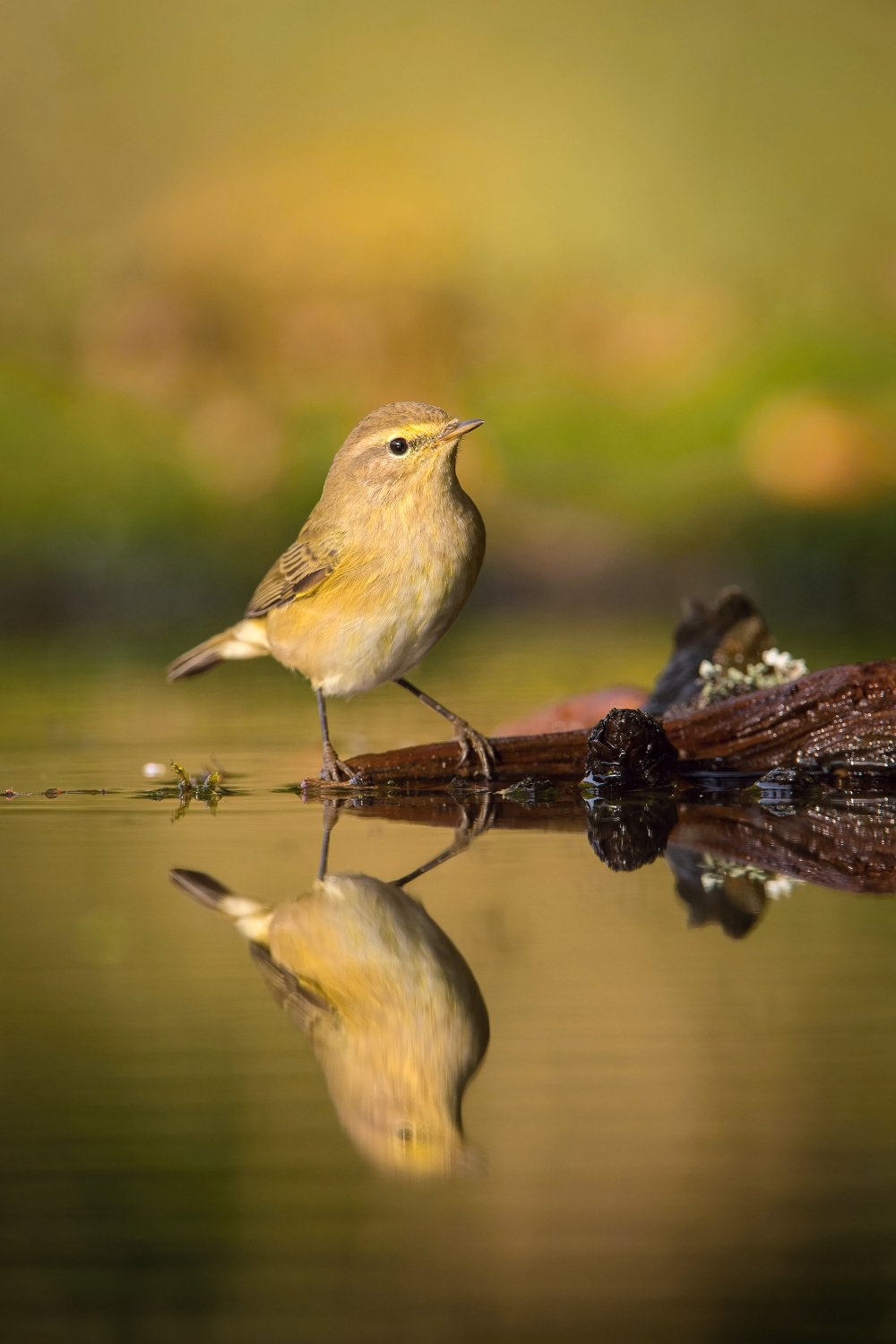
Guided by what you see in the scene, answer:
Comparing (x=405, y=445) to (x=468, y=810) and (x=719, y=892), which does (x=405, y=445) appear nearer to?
(x=468, y=810)

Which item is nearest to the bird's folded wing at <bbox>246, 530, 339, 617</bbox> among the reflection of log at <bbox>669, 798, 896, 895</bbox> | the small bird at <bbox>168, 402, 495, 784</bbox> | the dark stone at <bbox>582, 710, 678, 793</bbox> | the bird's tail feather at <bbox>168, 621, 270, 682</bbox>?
the small bird at <bbox>168, 402, 495, 784</bbox>

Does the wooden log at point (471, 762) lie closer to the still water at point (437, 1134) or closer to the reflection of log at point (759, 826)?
the reflection of log at point (759, 826)

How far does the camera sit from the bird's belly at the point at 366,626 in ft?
18.5

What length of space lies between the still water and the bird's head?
1.98m

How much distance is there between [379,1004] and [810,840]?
206 centimetres

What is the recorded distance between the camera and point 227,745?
7156 mm

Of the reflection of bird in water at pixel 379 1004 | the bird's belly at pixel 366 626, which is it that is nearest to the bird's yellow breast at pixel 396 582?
the bird's belly at pixel 366 626

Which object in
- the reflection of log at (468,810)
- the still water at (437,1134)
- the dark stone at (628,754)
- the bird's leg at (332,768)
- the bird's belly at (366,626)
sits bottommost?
the still water at (437,1134)

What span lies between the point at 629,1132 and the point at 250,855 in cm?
239

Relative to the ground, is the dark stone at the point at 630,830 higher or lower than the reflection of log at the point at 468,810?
lower

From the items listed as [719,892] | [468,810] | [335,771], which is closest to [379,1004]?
[719,892]

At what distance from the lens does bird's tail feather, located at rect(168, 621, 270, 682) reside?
6727 millimetres

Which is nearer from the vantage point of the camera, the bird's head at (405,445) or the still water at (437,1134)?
the still water at (437,1134)

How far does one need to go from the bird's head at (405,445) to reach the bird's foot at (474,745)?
0.96 meters
